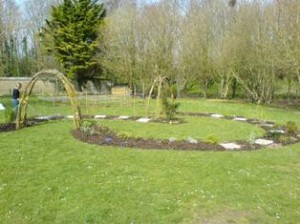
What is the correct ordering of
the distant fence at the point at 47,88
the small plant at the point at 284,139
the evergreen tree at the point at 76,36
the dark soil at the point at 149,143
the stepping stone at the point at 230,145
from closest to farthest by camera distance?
the dark soil at the point at 149,143
the stepping stone at the point at 230,145
the small plant at the point at 284,139
the distant fence at the point at 47,88
the evergreen tree at the point at 76,36

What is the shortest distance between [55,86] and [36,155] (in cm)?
3028

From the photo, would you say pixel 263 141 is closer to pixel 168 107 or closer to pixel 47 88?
pixel 168 107

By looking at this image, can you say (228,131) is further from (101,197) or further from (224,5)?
(224,5)

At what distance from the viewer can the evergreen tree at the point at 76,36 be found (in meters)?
38.4

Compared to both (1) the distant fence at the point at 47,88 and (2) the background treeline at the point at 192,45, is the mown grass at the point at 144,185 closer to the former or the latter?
(2) the background treeline at the point at 192,45

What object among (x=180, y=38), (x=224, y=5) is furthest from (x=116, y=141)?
(x=224, y=5)

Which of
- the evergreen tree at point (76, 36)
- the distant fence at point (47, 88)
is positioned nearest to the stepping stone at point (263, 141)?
the distant fence at point (47, 88)

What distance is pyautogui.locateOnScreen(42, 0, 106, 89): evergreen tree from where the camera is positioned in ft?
126

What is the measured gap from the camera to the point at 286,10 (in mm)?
23172

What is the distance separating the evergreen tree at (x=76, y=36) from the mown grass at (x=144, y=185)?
94.9 ft

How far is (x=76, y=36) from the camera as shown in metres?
38.6

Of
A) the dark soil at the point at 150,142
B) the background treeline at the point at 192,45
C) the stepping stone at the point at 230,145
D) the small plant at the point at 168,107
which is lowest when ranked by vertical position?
the stepping stone at the point at 230,145

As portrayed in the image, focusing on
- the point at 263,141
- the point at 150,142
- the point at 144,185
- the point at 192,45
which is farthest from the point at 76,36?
the point at 144,185

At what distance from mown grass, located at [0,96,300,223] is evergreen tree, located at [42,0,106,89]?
28.9 meters
